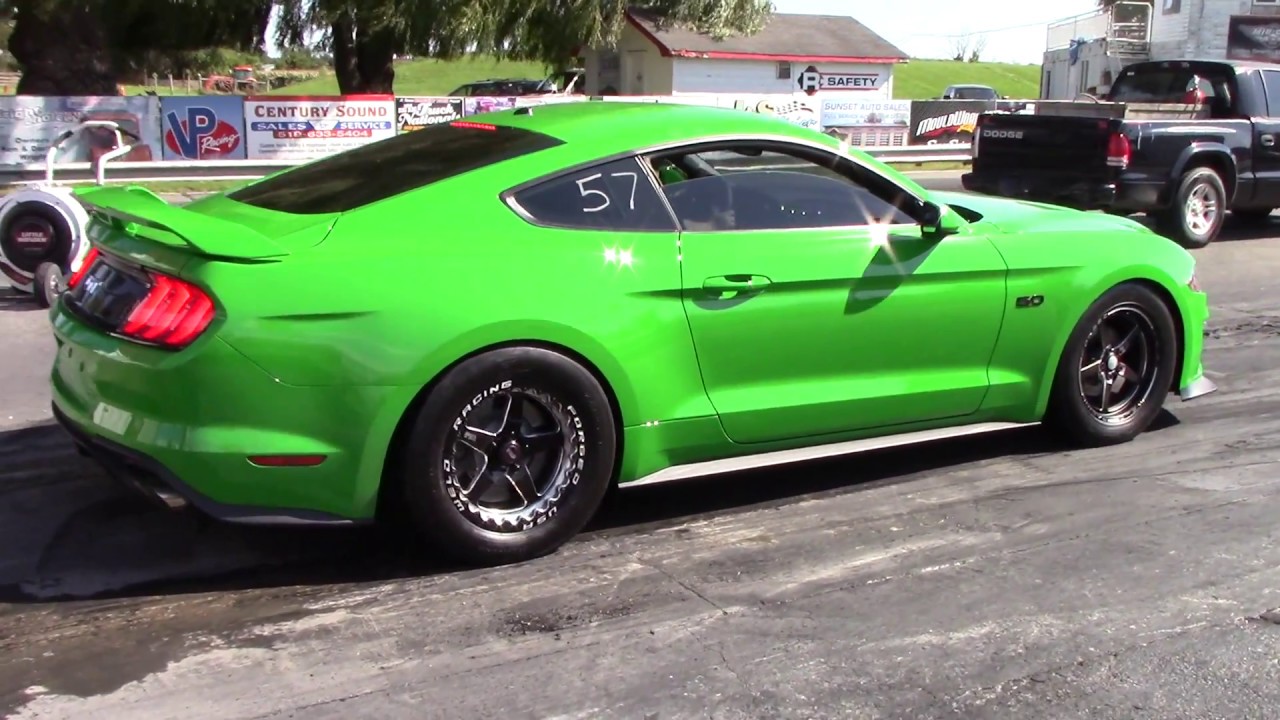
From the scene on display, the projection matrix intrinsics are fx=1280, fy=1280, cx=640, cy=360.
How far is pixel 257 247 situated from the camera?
390 centimetres

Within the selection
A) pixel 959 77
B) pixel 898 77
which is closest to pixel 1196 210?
pixel 898 77

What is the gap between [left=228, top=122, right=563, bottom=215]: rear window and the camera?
14.3 feet

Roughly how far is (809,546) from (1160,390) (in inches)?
85.6

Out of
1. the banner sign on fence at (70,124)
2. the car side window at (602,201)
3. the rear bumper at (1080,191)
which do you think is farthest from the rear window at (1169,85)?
the banner sign on fence at (70,124)

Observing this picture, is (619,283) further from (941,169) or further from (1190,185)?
(941,169)

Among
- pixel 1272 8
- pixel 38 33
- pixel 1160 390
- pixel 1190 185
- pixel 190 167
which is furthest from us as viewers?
pixel 1272 8

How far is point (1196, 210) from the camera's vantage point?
12633mm

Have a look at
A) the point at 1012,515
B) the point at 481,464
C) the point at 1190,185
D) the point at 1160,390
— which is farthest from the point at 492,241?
the point at 1190,185

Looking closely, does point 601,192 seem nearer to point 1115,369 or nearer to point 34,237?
point 1115,369

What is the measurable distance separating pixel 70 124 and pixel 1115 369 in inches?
714

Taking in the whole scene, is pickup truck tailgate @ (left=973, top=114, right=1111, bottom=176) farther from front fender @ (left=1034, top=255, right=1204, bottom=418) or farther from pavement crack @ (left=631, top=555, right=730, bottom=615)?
pavement crack @ (left=631, top=555, right=730, bottom=615)

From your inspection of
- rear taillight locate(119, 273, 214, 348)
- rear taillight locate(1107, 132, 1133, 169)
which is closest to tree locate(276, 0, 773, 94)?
rear taillight locate(1107, 132, 1133, 169)

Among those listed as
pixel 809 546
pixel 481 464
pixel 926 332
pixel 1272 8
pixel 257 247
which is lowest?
pixel 809 546

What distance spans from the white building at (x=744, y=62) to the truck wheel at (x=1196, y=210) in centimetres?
2398
